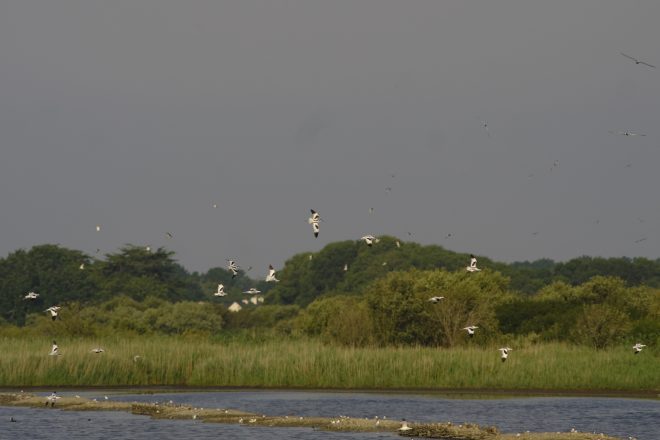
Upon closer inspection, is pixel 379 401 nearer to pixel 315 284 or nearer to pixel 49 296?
pixel 49 296

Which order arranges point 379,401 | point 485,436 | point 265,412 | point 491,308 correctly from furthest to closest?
point 491,308
point 379,401
point 265,412
point 485,436

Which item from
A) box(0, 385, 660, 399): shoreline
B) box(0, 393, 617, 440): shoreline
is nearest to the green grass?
box(0, 385, 660, 399): shoreline

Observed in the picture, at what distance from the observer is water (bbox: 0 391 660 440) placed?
41000mm

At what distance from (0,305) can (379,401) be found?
99.1m

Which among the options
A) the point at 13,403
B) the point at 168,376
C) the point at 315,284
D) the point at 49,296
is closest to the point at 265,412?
the point at 13,403

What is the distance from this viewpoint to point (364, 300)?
261 feet

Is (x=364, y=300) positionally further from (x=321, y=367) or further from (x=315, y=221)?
(x=315, y=221)

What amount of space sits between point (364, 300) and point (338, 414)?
1274 inches

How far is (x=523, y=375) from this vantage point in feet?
188

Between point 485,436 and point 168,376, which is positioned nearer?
point 485,436

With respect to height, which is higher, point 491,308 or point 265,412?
point 491,308

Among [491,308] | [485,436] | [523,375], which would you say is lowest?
[485,436]

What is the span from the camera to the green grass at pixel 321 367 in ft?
188

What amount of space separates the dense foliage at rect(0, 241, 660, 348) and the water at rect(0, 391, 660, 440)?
1377 cm
